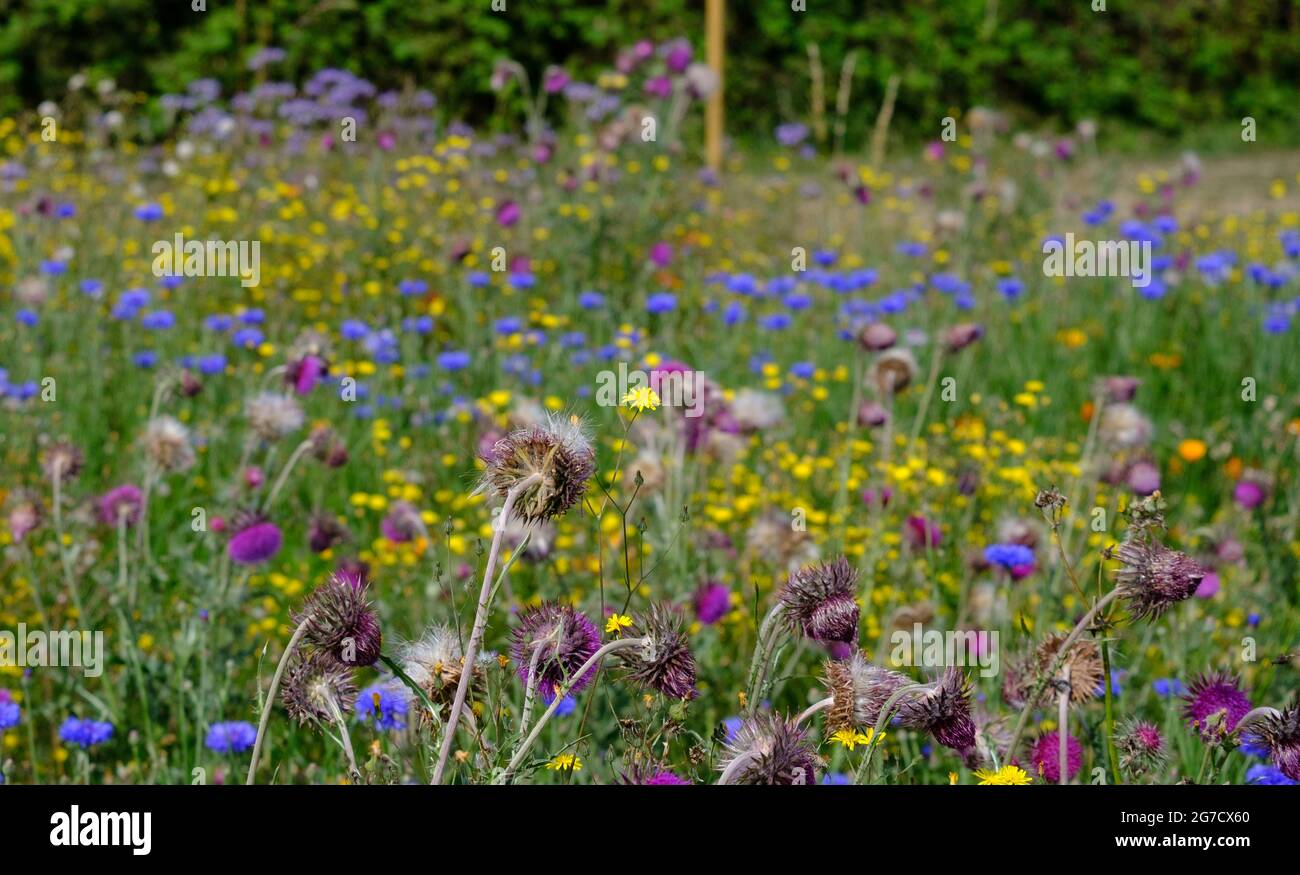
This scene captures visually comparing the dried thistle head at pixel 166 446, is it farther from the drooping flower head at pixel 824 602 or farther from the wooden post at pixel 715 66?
A: the wooden post at pixel 715 66

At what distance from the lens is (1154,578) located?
55.1 inches

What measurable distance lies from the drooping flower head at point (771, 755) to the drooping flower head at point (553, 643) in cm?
19

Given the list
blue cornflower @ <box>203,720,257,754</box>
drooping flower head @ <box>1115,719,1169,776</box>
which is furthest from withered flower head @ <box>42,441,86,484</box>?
drooping flower head @ <box>1115,719,1169,776</box>

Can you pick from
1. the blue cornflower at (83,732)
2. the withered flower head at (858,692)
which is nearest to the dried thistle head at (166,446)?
the blue cornflower at (83,732)

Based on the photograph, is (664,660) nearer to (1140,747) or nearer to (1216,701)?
(1140,747)

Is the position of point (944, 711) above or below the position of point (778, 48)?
below

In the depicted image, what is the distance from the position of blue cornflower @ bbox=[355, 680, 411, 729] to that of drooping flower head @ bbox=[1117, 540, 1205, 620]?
0.76m

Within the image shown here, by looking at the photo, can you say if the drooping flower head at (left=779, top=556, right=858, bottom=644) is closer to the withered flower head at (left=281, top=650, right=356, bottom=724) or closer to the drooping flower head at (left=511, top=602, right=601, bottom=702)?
the drooping flower head at (left=511, top=602, right=601, bottom=702)

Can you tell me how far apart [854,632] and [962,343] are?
5.02 feet

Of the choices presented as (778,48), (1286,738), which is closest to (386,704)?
(1286,738)

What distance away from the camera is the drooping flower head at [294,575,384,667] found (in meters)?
1.29

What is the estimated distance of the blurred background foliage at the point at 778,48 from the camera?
Result: 8.59 meters

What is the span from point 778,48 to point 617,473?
29.3ft
